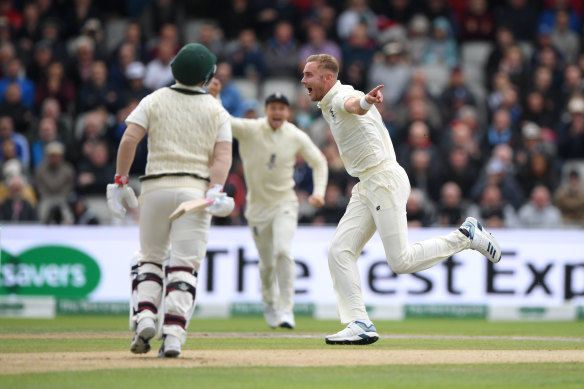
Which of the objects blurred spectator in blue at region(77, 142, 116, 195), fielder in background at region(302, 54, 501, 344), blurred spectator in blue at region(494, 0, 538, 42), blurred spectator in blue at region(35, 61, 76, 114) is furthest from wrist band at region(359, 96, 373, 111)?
blurred spectator in blue at region(494, 0, 538, 42)

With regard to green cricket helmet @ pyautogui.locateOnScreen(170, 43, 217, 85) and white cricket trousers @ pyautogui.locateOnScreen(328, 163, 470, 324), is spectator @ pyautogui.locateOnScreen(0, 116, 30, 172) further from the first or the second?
green cricket helmet @ pyautogui.locateOnScreen(170, 43, 217, 85)

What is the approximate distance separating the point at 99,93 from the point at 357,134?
11.7 meters

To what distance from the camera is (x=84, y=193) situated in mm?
19250

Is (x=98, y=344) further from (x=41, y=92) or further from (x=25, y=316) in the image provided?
(x=41, y=92)

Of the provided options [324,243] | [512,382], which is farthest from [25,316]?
[512,382]

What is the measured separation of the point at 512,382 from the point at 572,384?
41 centimetres

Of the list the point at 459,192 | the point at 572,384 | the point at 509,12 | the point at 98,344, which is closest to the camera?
the point at 572,384

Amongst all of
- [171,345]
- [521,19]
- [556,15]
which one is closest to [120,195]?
[171,345]

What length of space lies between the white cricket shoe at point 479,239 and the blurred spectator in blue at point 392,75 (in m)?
10.7

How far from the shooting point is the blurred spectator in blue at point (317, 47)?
21719 mm

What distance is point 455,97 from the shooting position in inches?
830

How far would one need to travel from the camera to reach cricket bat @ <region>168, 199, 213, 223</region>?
8758 millimetres

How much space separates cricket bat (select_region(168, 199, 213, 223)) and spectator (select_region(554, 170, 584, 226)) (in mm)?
10805

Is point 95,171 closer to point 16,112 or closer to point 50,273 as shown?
point 16,112
